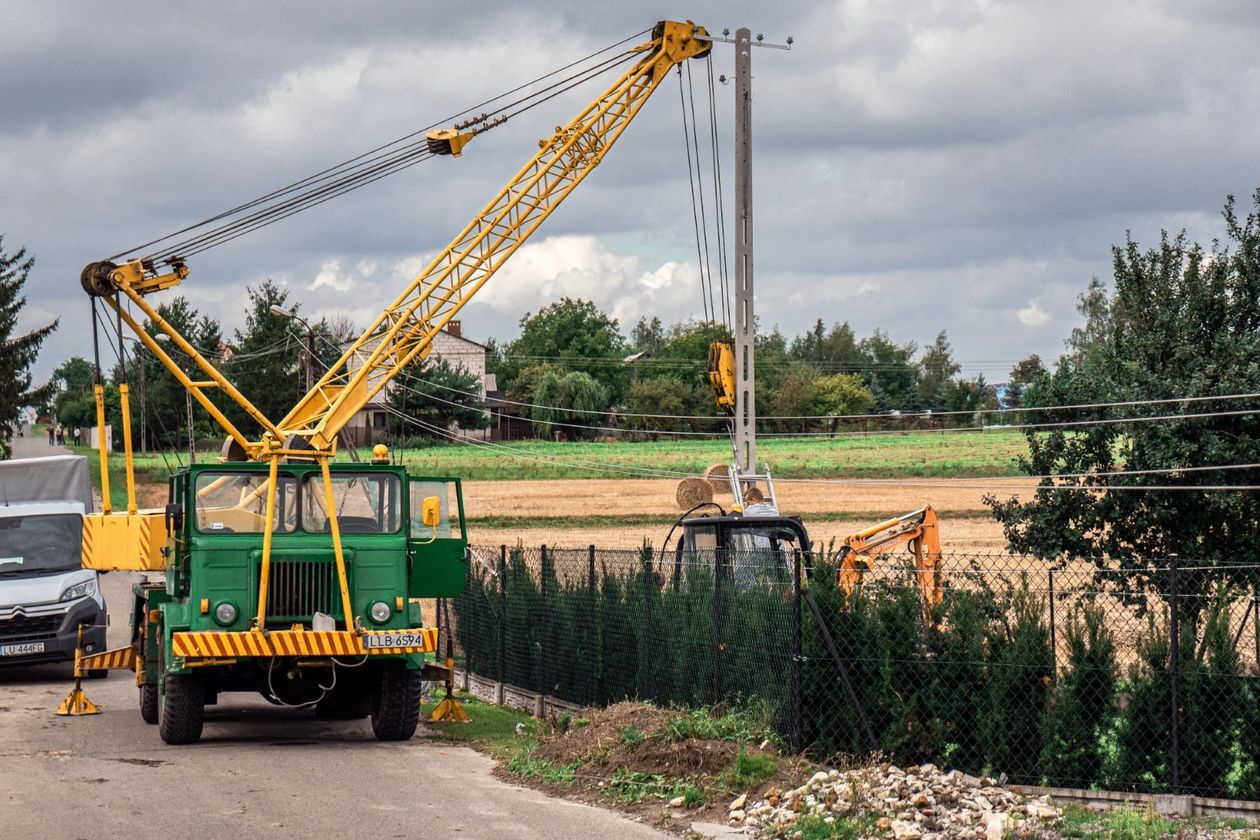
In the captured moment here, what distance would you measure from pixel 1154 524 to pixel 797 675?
33.8ft

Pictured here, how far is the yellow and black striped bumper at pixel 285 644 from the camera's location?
13320mm

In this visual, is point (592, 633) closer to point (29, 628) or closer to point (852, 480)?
point (29, 628)

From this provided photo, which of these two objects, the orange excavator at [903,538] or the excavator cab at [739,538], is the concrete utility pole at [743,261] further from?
the excavator cab at [739,538]

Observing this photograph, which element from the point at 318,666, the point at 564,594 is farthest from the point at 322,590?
the point at 564,594

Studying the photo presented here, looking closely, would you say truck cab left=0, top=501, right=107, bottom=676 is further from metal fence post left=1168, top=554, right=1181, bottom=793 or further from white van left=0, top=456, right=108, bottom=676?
metal fence post left=1168, top=554, right=1181, bottom=793

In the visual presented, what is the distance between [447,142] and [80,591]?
11.8 meters

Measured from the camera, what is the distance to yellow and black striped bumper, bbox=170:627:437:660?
43.7ft

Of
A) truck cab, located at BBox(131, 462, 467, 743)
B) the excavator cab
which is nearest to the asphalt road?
truck cab, located at BBox(131, 462, 467, 743)

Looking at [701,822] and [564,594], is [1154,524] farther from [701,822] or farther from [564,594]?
[701,822]

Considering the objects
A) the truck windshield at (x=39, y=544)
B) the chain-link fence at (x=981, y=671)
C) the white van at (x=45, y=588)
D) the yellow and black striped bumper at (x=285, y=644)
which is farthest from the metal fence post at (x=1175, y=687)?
the truck windshield at (x=39, y=544)

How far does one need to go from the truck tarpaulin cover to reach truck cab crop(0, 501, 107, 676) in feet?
12.5

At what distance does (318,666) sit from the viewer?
14141 mm

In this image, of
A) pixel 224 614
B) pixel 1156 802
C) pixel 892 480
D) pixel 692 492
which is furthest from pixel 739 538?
pixel 892 480

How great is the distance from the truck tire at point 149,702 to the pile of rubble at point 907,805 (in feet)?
24.3
